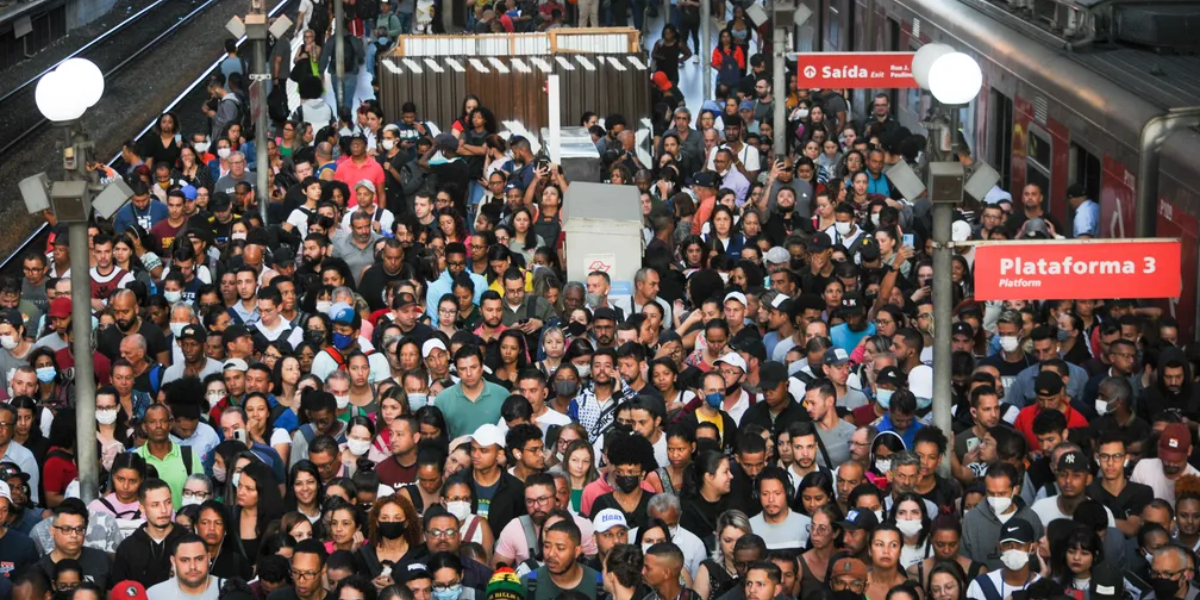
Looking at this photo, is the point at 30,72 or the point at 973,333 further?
the point at 30,72

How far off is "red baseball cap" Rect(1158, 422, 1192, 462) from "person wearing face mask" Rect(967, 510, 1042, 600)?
4.63ft

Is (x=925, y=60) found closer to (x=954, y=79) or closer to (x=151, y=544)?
(x=954, y=79)

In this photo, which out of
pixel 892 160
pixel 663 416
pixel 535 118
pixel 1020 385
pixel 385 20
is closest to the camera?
pixel 663 416

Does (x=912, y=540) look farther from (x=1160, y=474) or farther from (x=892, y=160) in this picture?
(x=892, y=160)

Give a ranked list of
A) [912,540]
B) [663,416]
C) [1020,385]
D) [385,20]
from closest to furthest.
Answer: [912,540], [663,416], [1020,385], [385,20]

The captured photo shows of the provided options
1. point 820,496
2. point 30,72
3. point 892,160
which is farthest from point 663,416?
point 30,72

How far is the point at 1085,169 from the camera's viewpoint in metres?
17.4

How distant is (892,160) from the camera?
20.9 m

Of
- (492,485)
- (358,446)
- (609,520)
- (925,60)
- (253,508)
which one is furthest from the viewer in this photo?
(925,60)

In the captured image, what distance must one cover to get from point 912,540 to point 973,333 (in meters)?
3.74

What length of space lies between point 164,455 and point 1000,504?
16.1 ft

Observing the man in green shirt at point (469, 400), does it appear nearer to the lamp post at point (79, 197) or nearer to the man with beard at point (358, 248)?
the lamp post at point (79, 197)

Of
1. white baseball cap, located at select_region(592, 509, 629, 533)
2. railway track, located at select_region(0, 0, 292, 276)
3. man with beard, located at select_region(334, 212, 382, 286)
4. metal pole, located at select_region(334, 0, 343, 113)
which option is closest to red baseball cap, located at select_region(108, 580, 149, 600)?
white baseball cap, located at select_region(592, 509, 629, 533)

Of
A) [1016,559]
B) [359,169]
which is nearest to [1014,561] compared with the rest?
[1016,559]
